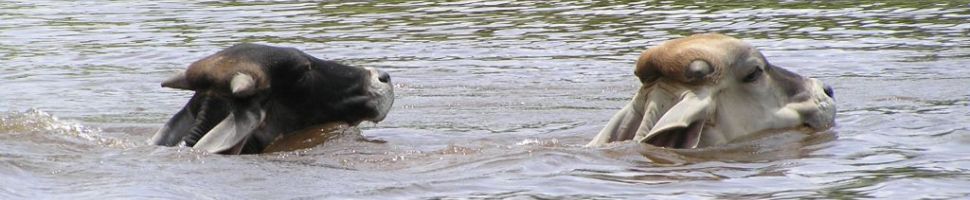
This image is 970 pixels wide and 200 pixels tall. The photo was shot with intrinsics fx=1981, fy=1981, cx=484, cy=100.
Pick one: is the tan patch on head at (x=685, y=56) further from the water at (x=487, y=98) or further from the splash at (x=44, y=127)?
the splash at (x=44, y=127)

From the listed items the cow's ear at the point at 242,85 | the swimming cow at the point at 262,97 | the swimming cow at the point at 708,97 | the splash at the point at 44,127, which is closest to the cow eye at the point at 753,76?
the swimming cow at the point at 708,97

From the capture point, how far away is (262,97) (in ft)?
29.8

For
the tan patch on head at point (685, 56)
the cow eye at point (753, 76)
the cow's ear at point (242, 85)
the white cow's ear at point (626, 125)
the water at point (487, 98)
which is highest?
the tan patch on head at point (685, 56)

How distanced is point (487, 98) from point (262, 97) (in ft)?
10.2

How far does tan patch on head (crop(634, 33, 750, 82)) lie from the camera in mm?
8422

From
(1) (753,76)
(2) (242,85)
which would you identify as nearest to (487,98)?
(2) (242,85)

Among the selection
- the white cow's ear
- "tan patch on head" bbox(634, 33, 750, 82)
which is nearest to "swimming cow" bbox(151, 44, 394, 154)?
the white cow's ear

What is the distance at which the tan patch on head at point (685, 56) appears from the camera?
8422mm

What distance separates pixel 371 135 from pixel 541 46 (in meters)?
5.33

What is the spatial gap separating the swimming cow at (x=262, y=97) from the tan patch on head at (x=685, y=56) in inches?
57.9

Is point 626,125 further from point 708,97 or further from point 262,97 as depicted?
point 262,97

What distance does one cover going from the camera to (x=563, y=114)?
1109 centimetres

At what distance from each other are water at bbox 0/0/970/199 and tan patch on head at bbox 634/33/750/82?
38 cm

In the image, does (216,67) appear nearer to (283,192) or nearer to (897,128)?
(283,192)
